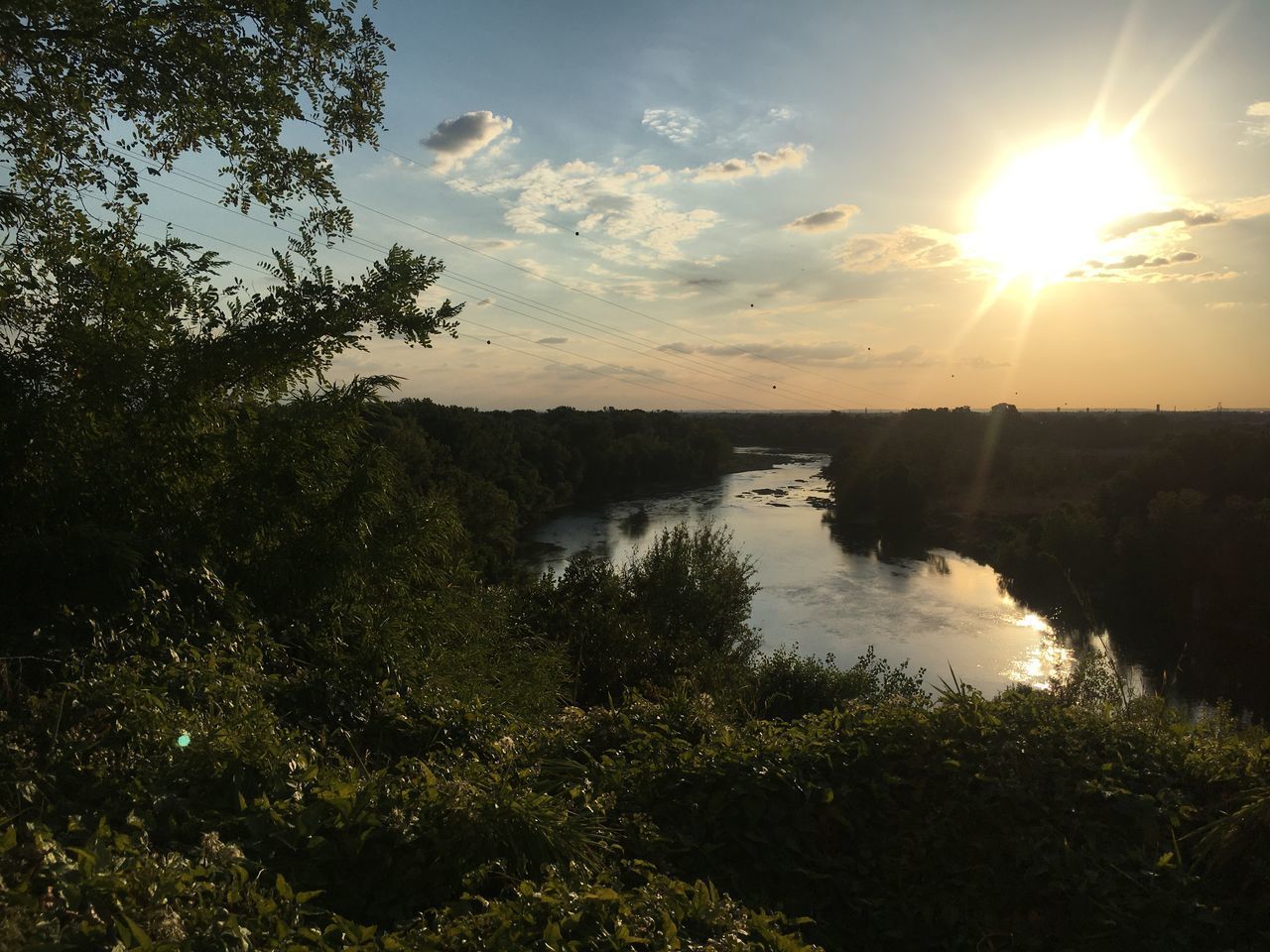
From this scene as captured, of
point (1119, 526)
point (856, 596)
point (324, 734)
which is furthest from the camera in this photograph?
point (1119, 526)

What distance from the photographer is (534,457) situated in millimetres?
63688

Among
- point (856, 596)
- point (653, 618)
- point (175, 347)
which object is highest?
point (175, 347)

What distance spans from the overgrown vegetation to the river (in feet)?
53.5

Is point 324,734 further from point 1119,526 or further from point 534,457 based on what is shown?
point 534,457

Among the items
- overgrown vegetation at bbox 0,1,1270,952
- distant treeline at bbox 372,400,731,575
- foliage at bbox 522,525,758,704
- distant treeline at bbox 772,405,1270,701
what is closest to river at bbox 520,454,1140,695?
distant treeline at bbox 772,405,1270,701

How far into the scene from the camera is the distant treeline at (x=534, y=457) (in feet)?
118

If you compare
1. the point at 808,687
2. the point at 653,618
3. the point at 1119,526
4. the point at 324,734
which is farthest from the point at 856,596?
the point at 324,734

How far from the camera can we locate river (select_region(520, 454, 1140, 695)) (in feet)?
94.5

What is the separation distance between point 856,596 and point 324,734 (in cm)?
3426

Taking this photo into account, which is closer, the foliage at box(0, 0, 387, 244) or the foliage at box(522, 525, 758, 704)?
the foliage at box(0, 0, 387, 244)

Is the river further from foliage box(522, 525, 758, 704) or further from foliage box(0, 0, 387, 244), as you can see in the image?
foliage box(0, 0, 387, 244)

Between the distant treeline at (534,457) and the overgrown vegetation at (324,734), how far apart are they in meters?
22.5

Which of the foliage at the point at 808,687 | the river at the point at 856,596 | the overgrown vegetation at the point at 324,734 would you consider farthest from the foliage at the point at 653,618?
the overgrown vegetation at the point at 324,734

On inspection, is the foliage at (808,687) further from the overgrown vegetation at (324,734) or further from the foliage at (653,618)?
the overgrown vegetation at (324,734)
